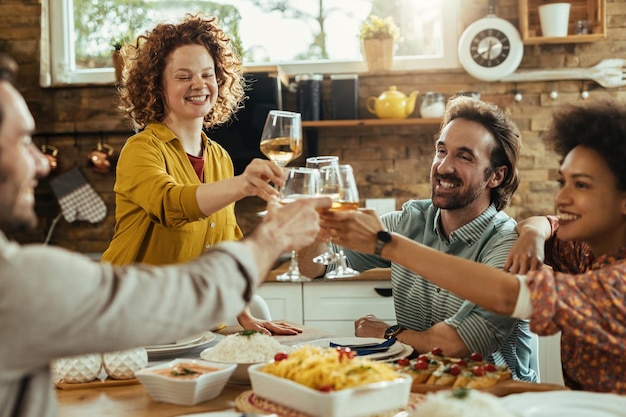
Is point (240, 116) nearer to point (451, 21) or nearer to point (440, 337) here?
point (451, 21)

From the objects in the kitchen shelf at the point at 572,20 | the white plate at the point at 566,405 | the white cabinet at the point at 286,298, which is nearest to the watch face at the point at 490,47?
the kitchen shelf at the point at 572,20

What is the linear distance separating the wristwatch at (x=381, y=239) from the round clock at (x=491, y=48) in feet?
8.01

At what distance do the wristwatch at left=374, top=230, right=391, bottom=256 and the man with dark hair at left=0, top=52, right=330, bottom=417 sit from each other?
609 millimetres

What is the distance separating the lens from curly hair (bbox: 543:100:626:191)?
5.58 feet

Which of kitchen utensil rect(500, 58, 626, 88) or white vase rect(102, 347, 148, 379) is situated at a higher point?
kitchen utensil rect(500, 58, 626, 88)

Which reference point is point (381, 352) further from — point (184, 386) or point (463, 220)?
point (463, 220)

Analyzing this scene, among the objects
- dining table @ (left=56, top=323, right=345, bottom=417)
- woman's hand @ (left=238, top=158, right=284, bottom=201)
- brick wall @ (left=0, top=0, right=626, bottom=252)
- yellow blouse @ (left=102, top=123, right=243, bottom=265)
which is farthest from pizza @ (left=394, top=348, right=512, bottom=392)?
brick wall @ (left=0, top=0, right=626, bottom=252)

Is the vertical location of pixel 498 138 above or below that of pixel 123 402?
above

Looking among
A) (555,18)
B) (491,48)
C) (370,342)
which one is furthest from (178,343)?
(555,18)

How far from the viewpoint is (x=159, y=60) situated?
257 cm

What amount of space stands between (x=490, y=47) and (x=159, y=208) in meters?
2.33

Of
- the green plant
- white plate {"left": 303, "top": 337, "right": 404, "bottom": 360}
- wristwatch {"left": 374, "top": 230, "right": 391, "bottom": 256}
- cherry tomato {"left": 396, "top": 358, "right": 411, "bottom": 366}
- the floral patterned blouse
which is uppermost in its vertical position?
the green plant

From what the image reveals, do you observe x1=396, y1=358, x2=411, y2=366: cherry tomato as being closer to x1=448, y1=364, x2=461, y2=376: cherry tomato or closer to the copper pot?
x1=448, y1=364, x2=461, y2=376: cherry tomato

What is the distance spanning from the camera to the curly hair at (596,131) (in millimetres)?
1702
